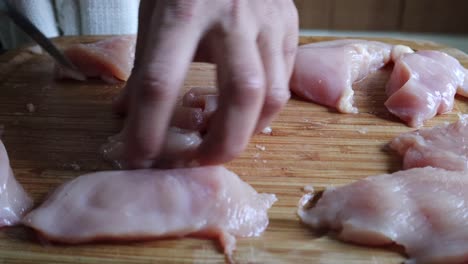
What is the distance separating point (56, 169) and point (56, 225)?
0.32 meters

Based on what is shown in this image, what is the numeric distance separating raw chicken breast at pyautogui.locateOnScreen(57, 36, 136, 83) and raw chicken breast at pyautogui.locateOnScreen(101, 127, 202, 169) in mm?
449

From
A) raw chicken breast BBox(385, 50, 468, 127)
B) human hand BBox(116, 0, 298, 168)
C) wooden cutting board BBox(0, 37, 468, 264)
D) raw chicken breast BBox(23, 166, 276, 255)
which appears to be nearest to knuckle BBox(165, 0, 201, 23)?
human hand BBox(116, 0, 298, 168)

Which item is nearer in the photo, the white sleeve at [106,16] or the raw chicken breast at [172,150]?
the raw chicken breast at [172,150]

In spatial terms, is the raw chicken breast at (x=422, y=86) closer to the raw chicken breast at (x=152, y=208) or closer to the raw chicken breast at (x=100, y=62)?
the raw chicken breast at (x=152, y=208)

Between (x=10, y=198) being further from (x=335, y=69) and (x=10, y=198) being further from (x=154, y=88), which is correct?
(x=335, y=69)

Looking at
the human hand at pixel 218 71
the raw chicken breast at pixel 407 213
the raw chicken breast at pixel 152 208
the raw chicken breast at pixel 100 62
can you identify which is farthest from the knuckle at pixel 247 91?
the raw chicken breast at pixel 100 62

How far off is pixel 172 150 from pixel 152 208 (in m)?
0.20

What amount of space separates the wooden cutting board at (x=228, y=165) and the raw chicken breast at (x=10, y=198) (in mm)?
37

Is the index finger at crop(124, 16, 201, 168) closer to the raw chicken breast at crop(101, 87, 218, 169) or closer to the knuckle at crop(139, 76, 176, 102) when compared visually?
the knuckle at crop(139, 76, 176, 102)

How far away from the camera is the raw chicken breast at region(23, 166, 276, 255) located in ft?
4.24

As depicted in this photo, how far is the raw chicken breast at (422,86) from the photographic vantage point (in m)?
1.85

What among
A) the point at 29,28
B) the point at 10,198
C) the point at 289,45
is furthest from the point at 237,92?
the point at 29,28

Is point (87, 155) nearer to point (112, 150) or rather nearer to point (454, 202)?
point (112, 150)

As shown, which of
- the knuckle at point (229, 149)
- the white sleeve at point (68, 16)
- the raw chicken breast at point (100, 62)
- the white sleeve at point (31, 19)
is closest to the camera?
the knuckle at point (229, 149)
